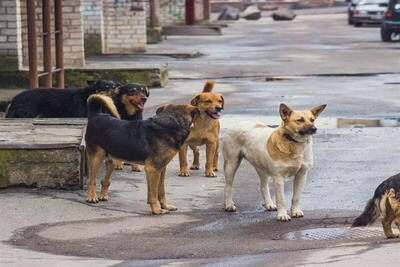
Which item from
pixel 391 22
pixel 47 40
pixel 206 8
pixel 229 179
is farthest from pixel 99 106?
pixel 206 8

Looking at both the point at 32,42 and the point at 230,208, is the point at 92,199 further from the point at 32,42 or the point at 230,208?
the point at 32,42

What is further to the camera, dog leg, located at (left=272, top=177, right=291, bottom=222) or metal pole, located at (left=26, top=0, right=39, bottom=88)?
metal pole, located at (left=26, top=0, right=39, bottom=88)

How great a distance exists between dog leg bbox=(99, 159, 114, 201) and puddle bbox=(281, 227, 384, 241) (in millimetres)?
2126

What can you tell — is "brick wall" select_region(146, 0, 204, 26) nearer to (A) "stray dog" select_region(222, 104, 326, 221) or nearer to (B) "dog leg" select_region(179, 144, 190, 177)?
(B) "dog leg" select_region(179, 144, 190, 177)

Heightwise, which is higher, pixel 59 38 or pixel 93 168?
pixel 59 38

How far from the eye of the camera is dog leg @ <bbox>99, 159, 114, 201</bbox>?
1133 cm

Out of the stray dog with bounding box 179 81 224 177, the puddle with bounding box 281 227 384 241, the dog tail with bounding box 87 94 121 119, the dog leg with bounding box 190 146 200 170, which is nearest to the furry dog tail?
the puddle with bounding box 281 227 384 241

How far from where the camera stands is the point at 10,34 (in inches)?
790

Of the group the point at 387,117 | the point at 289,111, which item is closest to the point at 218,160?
the point at 289,111

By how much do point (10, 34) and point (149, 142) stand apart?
387 inches

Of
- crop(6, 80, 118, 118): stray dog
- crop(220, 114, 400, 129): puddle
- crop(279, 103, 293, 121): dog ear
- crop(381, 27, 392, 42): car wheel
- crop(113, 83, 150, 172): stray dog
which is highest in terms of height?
crop(279, 103, 293, 121): dog ear

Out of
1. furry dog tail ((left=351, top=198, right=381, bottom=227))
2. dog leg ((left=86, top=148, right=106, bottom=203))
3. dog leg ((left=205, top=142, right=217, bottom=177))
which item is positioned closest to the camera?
furry dog tail ((left=351, top=198, right=381, bottom=227))

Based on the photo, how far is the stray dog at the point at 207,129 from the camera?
12008 millimetres

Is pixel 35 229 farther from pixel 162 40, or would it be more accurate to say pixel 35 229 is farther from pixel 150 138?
pixel 162 40
